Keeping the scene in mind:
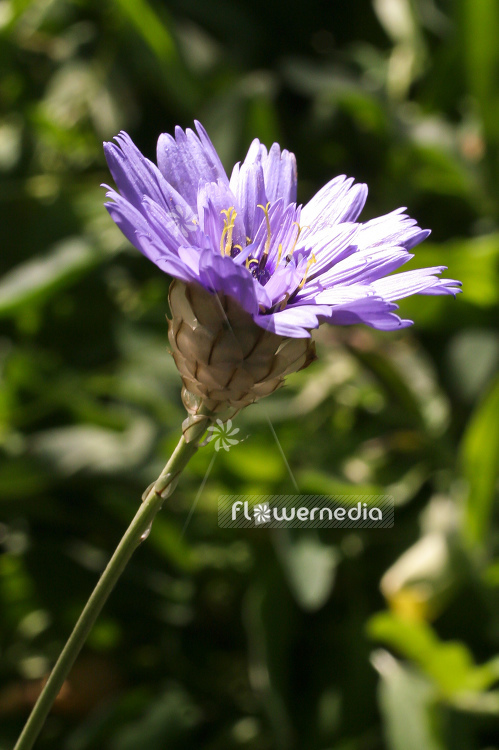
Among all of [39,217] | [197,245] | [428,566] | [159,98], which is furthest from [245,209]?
[159,98]

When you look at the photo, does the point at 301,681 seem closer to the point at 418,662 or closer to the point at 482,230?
the point at 418,662

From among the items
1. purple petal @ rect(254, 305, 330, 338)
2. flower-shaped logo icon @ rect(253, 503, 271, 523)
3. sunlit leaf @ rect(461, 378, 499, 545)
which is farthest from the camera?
sunlit leaf @ rect(461, 378, 499, 545)

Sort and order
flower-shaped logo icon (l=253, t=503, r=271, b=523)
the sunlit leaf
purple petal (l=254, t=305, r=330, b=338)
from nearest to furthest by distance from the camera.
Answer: purple petal (l=254, t=305, r=330, b=338) < flower-shaped logo icon (l=253, t=503, r=271, b=523) < the sunlit leaf

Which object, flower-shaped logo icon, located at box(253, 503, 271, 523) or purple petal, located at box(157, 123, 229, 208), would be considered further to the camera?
flower-shaped logo icon, located at box(253, 503, 271, 523)

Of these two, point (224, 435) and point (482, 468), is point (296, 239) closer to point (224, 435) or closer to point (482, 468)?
point (224, 435)

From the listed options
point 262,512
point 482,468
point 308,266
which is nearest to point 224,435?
point 308,266

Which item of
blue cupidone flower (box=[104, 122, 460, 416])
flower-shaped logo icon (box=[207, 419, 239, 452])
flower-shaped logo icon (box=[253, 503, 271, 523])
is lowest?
flower-shaped logo icon (box=[253, 503, 271, 523])

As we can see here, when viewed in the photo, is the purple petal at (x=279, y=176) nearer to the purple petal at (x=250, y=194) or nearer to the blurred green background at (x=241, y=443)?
the purple petal at (x=250, y=194)

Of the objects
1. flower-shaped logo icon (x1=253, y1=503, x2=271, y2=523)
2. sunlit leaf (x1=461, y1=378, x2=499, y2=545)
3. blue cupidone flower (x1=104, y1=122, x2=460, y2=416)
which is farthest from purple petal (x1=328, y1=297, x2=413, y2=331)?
sunlit leaf (x1=461, y1=378, x2=499, y2=545)
